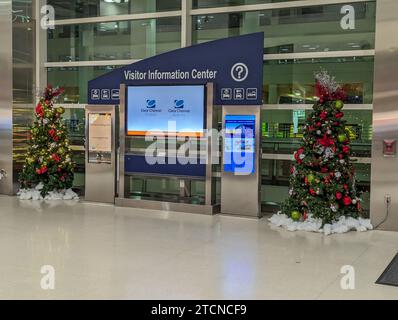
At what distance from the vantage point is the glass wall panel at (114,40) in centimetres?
926

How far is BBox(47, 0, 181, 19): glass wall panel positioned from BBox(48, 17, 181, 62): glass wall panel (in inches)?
7.4

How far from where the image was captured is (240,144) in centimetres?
780

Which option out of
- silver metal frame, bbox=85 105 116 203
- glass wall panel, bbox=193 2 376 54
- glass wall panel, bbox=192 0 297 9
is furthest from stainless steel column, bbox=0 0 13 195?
glass wall panel, bbox=193 2 376 54

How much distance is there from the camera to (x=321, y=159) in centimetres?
686

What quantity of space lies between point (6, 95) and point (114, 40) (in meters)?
2.19

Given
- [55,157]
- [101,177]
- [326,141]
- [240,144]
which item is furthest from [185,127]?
[55,157]

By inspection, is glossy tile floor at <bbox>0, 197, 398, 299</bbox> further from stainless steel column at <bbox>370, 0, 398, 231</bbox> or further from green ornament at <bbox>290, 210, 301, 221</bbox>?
stainless steel column at <bbox>370, 0, 398, 231</bbox>

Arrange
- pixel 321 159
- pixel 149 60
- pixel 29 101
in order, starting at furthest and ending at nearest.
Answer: pixel 29 101 → pixel 149 60 → pixel 321 159

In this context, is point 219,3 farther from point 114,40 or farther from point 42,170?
point 42,170

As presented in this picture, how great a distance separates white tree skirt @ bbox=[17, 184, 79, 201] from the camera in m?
9.12

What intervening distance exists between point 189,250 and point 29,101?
5644 millimetres
